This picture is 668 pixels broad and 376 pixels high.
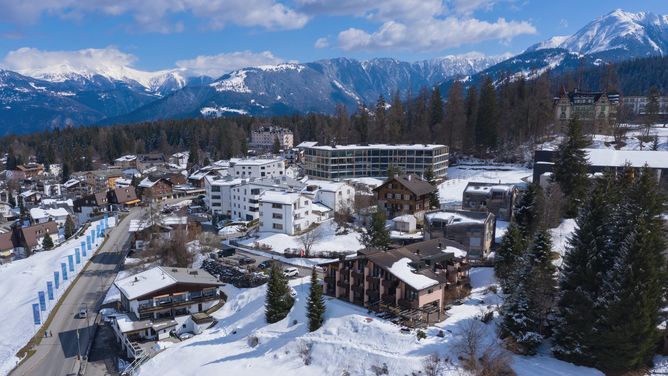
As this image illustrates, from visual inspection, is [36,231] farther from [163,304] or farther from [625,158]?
[625,158]

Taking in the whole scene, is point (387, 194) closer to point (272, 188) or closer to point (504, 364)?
point (272, 188)

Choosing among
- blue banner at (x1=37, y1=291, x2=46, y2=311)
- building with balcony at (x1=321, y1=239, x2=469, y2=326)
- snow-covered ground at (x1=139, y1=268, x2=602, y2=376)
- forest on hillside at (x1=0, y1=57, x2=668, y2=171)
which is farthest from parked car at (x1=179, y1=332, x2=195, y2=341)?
forest on hillside at (x1=0, y1=57, x2=668, y2=171)

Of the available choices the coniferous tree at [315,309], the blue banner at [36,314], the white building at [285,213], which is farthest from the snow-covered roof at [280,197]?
the coniferous tree at [315,309]

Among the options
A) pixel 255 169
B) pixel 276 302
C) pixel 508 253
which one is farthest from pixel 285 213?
pixel 255 169

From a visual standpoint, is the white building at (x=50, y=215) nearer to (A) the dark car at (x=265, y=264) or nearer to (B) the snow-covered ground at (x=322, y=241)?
(B) the snow-covered ground at (x=322, y=241)

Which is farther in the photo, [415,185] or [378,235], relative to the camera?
[415,185]

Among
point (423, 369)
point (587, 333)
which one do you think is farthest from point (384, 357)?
point (587, 333)
